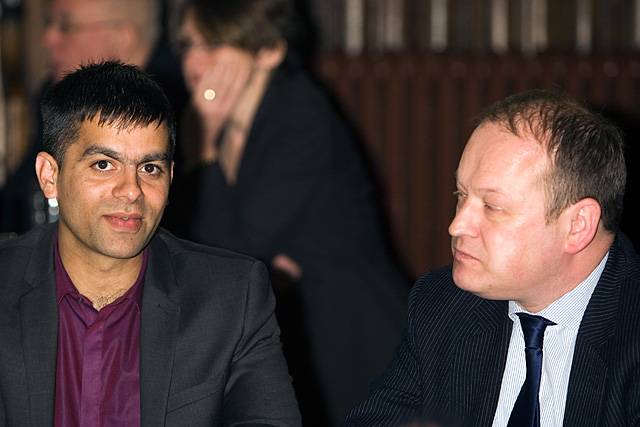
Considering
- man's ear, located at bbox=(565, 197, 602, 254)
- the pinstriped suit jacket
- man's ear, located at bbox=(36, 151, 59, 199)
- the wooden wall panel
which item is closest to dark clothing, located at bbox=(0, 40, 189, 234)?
the wooden wall panel

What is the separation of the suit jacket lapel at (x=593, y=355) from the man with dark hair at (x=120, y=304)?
53 cm

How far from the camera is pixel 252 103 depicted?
3.84 m

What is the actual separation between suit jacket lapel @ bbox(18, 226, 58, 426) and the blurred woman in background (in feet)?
4.68

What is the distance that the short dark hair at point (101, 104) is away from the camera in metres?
2.19

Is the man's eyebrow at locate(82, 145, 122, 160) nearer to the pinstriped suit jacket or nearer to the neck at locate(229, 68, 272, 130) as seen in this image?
the pinstriped suit jacket

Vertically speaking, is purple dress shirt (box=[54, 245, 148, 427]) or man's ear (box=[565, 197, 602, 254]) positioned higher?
man's ear (box=[565, 197, 602, 254])

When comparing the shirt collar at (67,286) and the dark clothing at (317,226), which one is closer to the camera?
the shirt collar at (67,286)

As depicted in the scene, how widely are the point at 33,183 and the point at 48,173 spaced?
1837 mm

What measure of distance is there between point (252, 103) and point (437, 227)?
2.03m

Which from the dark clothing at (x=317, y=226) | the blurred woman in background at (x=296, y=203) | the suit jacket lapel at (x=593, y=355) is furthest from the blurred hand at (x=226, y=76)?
the suit jacket lapel at (x=593, y=355)

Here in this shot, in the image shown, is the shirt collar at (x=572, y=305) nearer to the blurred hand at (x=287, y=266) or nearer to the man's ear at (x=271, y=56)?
the blurred hand at (x=287, y=266)

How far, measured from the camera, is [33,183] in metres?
4.05

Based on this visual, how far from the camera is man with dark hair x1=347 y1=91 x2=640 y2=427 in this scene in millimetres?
2072

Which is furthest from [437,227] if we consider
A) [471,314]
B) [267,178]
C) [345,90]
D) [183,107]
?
[471,314]
